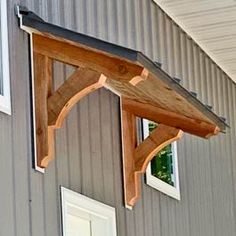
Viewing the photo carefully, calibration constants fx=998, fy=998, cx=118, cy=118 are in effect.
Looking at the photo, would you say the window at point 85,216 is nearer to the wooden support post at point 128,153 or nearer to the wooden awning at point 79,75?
the wooden support post at point 128,153

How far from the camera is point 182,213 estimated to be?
8.17 metres

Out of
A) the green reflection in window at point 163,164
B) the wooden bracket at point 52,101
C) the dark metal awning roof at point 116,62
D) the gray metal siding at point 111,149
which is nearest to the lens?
the dark metal awning roof at point 116,62

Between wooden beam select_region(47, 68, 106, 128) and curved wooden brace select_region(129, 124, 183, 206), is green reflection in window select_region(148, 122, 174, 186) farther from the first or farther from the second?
wooden beam select_region(47, 68, 106, 128)

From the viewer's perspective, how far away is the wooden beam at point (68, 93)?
214 inches

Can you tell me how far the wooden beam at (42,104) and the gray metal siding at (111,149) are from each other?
8 centimetres

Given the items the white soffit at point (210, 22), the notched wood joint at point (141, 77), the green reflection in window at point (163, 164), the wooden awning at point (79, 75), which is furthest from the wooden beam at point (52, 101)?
the white soffit at point (210, 22)

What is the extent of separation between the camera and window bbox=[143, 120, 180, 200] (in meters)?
7.56

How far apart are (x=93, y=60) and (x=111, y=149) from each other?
1.49 m

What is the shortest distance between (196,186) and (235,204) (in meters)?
1.41

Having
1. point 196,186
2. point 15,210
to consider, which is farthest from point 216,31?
point 15,210

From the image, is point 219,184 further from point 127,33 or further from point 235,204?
point 127,33

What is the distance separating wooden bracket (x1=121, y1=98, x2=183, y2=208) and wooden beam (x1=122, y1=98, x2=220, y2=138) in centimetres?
8

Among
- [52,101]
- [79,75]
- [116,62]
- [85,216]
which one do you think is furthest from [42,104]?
[85,216]

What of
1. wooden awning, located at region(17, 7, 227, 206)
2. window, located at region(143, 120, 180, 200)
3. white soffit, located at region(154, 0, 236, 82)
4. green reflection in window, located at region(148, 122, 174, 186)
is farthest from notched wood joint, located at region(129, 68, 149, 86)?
white soffit, located at region(154, 0, 236, 82)
